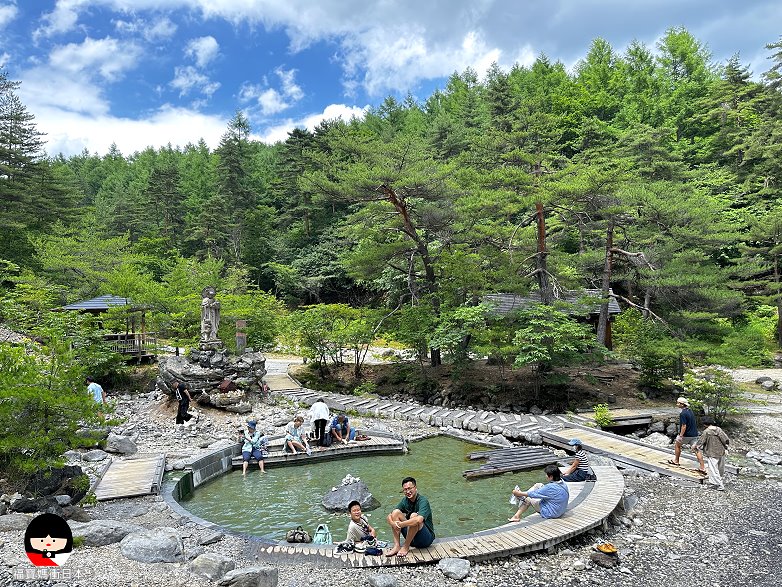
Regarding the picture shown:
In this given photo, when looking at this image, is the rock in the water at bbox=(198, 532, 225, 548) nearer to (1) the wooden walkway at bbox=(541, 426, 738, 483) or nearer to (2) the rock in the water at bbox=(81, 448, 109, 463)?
(2) the rock in the water at bbox=(81, 448, 109, 463)

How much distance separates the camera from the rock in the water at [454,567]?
5996 millimetres

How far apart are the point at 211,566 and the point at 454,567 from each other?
3053 mm

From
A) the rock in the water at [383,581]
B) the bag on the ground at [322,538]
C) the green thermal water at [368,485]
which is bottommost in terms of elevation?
the green thermal water at [368,485]

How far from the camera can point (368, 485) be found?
10.2 meters

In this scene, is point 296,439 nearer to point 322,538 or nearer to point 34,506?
point 322,538

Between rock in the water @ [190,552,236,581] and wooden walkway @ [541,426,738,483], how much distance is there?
8.94 meters

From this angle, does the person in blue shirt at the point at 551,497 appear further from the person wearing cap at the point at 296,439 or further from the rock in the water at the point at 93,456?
the rock in the water at the point at 93,456

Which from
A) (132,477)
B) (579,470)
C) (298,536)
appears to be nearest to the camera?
(298,536)

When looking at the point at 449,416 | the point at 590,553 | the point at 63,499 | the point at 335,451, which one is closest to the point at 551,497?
the point at 590,553

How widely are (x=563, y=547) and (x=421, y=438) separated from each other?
698cm

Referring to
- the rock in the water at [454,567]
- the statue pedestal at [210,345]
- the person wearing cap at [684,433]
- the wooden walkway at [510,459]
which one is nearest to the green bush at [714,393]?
the person wearing cap at [684,433]

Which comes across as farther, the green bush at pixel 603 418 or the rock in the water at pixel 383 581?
the green bush at pixel 603 418

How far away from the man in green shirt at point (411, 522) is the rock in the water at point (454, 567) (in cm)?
41

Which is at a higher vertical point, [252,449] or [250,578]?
[250,578]
